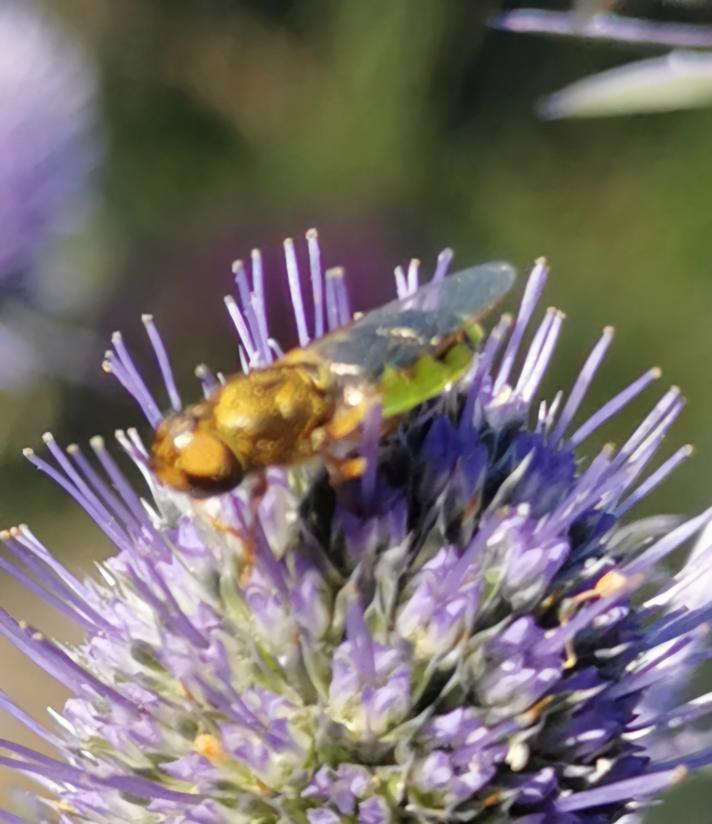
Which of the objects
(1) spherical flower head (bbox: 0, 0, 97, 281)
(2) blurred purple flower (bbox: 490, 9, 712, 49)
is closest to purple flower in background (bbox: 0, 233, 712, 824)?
(2) blurred purple flower (bbox: 490, 9, 712, 49)

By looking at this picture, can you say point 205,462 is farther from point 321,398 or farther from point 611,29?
point 611,29

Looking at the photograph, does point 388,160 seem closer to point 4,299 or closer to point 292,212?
point 292,212

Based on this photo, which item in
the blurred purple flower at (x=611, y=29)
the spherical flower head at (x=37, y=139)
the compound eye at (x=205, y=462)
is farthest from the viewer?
the spherical flower head at (x=37, y=139)

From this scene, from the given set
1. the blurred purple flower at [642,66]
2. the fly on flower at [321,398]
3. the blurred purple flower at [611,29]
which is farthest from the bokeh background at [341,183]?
the fly on flower at [321,398]

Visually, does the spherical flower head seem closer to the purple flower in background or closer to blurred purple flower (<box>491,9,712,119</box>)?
blurred purple flower (<box>491,9,712,119</box>)

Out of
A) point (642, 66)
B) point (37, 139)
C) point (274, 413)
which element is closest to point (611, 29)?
point (642, 66)

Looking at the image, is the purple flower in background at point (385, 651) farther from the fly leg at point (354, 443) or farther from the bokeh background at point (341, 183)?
the bokeh background at point (341, 183)

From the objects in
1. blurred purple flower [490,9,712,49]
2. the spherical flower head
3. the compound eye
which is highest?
the spherical flower head
